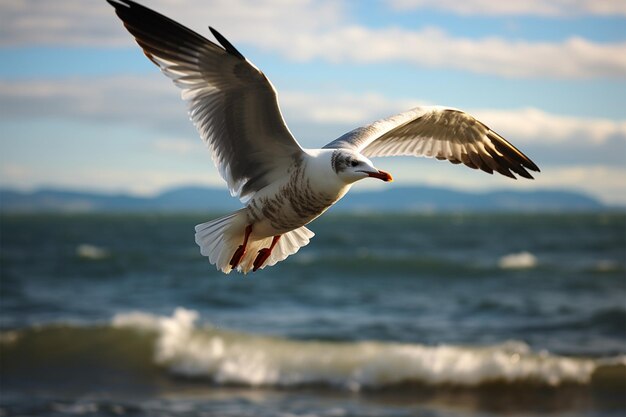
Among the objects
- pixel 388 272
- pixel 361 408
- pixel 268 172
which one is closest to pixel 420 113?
pixel 268 172

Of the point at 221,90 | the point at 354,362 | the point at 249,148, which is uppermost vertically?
the point at 221,90

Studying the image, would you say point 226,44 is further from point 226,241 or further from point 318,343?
point 318,343

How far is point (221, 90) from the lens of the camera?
525 centimetres

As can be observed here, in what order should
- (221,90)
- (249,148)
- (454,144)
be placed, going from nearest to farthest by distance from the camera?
1. (221,90)
2. (249,148)
3. (454,144)

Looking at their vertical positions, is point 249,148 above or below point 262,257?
above

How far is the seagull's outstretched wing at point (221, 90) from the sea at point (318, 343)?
18.4ft

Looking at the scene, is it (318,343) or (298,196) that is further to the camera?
(318,343)

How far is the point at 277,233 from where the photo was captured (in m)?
5.62

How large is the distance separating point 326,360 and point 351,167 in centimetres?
865

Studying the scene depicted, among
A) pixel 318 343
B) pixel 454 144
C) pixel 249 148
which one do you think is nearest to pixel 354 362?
pixel 318 343

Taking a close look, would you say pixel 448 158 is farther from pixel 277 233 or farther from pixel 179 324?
pixel 179 324

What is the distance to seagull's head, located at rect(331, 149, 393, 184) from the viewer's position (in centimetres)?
467

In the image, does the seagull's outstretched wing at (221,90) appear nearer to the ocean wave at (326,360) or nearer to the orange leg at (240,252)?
the orange leg at (240,252)

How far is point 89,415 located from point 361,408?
335 cm
